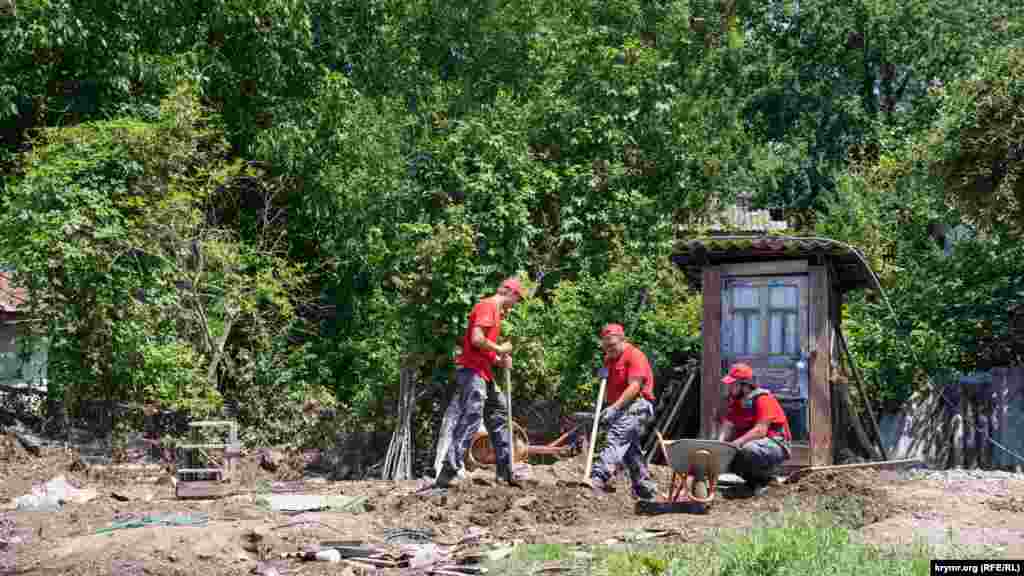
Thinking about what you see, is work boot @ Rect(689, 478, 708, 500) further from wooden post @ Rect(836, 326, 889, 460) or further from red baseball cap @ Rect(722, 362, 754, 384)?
wooden post @ Rect(836, 326, 889, 460)

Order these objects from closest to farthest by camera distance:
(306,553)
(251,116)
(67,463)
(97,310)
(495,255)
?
(306,553) < (67,463) < (97,310) < (495,255) < (251,116)

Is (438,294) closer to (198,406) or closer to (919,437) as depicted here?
(198,406)

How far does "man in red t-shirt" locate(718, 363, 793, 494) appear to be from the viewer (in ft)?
36.1

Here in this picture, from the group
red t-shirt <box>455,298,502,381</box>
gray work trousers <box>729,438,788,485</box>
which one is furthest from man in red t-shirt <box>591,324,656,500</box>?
red t-shirt <box>455,298,502,381</box>

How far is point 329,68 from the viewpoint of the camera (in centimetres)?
2128

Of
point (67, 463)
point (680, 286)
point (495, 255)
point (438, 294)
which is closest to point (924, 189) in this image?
point (680, 286)

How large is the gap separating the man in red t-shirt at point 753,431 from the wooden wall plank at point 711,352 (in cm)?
306

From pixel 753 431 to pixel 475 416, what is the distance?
2.64 m

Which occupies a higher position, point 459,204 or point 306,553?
point 459,204

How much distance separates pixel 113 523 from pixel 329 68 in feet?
40.3

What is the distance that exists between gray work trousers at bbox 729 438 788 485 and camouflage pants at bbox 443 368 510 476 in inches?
87.6

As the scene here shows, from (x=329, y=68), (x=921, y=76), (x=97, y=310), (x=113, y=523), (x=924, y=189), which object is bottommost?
(x=113, y=523)

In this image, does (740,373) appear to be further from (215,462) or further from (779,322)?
(215,462)

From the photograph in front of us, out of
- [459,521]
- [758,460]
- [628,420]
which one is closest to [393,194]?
[628,420]
